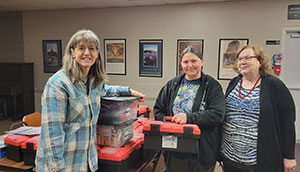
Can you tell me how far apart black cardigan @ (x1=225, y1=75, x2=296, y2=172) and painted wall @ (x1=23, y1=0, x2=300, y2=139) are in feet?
9.72

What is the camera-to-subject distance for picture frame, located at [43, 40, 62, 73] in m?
5.24

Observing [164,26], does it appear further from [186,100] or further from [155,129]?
[155,129]

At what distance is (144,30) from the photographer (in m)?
4.66

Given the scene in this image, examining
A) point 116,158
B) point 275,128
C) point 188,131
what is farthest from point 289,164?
point 116,158

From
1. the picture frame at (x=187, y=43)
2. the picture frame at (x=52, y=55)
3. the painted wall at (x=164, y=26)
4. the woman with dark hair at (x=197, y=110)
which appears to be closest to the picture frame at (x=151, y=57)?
the painted wall at (x=164, y=26)

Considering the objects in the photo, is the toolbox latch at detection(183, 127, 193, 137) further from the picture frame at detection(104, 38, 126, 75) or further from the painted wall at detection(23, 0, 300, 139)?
the picture frame at detection(104, 38, 126, 75)

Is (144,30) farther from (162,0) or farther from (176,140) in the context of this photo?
(176,140)

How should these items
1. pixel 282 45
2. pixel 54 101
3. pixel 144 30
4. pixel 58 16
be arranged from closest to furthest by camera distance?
pixel 54 101
pixel 282 45
pixel 144 30
pixel 58 16

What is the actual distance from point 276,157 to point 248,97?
0.44m

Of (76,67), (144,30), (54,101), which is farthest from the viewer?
(144,30)

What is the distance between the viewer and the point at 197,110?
147 cm

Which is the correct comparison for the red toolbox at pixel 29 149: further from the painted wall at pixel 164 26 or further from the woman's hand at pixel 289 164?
the painted wall at pixel 164 26

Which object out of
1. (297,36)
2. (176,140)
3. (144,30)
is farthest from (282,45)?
(176,140)

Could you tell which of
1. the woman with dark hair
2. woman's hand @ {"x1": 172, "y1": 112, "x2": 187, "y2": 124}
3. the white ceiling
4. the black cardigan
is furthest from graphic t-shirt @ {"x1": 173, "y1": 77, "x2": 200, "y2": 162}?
the white ceiling
